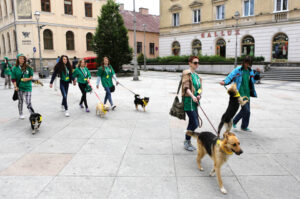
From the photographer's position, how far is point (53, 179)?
12.8ft

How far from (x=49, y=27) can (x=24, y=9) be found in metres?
3.32

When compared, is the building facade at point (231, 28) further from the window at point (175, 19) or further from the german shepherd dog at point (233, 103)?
the german shepherd dog at point (233, 103)

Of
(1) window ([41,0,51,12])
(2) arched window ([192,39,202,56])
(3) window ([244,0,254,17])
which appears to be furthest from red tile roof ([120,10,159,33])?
(3) window ([244,0,254,17])

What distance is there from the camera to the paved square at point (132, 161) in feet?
11.7

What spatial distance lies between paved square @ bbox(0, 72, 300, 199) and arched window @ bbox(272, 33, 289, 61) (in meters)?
21.3

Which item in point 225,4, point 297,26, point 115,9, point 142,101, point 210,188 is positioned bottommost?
point 210,188

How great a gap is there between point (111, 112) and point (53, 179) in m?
4.87

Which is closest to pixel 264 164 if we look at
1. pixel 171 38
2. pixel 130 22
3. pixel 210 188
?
pixel 210 188

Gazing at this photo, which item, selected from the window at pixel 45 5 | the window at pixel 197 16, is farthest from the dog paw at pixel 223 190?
the window at pixel 45 5

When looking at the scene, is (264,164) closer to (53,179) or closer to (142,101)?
(53,179)

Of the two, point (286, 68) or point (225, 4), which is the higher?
point (225, 4)

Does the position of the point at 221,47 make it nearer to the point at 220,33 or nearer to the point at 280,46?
the point at 220,33

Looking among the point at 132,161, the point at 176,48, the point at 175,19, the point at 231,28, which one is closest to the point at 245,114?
the point at 132,161

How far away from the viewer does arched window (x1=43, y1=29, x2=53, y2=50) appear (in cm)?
3183
